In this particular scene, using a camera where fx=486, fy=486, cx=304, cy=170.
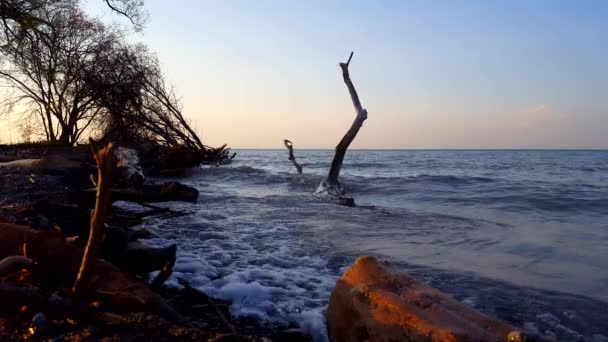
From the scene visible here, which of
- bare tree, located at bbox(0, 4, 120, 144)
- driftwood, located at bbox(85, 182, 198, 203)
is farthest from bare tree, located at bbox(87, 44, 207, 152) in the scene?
driftwood, located at bbox(85, 182, 198, 203)

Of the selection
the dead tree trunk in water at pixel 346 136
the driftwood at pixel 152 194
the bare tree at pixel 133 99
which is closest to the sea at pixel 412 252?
the driftwood at pixel 152 194

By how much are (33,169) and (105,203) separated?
841 centimetres

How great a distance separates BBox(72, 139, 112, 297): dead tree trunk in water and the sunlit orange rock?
4.22 feet

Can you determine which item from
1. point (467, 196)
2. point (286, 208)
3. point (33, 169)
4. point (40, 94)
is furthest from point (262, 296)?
point (40, 94)

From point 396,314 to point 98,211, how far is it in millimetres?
1423

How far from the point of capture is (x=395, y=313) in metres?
2.30

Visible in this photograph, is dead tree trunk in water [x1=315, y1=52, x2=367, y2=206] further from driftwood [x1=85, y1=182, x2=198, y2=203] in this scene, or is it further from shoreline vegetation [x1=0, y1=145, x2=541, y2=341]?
shoreline vegetation [x1=0, y1=145, x2=541, y2=341]

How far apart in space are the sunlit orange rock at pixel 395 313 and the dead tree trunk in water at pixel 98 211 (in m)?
1.29

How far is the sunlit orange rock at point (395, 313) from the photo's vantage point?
2.13 m

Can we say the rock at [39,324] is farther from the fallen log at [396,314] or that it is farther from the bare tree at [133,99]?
the bare tree at [133,99]

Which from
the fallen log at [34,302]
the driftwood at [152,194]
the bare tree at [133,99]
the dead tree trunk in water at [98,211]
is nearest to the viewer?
the dead tree trunk in water at [98,211]

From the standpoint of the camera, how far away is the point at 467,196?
1308cm

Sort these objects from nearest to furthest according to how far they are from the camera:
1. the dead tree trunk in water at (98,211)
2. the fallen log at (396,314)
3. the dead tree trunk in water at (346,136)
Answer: the dead tree trunk in water at (98,211) < the fallen log at (396,314) < the dead tree trunk in water at (346,136)

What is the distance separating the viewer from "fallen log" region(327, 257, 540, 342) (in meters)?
2.12
